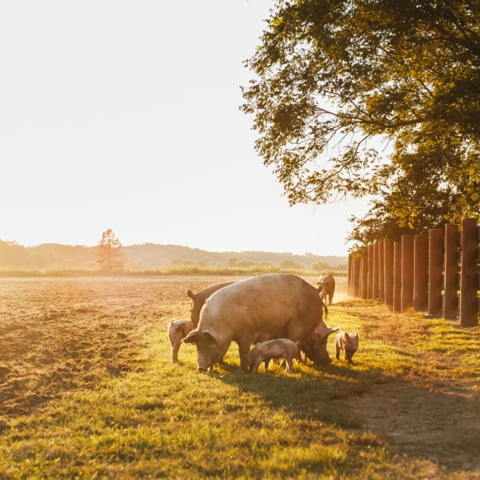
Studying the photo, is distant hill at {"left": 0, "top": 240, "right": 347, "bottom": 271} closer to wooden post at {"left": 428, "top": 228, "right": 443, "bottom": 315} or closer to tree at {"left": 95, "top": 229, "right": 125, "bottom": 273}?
tree at {"left": 95, "top": 229, "right": 125, "bottom": 273}

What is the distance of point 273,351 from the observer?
9.24 meters

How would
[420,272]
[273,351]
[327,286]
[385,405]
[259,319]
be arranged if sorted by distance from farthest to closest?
[327,286]
[420,272]
[259,319]
[273,351]
[385,405]

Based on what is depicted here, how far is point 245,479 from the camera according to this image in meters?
4.85

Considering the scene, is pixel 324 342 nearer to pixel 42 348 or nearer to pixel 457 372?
pixel 457 372

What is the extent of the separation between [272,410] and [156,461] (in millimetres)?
2036

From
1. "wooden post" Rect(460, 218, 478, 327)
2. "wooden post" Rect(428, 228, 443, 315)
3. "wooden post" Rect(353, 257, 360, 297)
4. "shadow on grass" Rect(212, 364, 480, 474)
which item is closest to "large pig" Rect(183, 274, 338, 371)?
"shadow on grass" Rect(212, 364, 480, 474)

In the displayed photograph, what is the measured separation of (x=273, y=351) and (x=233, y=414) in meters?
2.53

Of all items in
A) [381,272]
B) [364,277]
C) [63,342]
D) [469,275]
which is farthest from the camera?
[364,277]

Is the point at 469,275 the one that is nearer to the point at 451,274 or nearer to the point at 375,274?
the point at 451,274

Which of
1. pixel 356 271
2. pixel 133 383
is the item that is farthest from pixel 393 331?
pixel 356 271

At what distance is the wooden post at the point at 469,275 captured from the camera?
1481cm

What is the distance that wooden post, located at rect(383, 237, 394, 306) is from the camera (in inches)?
896

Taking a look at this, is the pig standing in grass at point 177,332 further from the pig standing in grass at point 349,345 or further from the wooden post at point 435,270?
the wooden post at point 435,270

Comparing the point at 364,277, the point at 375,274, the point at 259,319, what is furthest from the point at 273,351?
the point at 364,277
